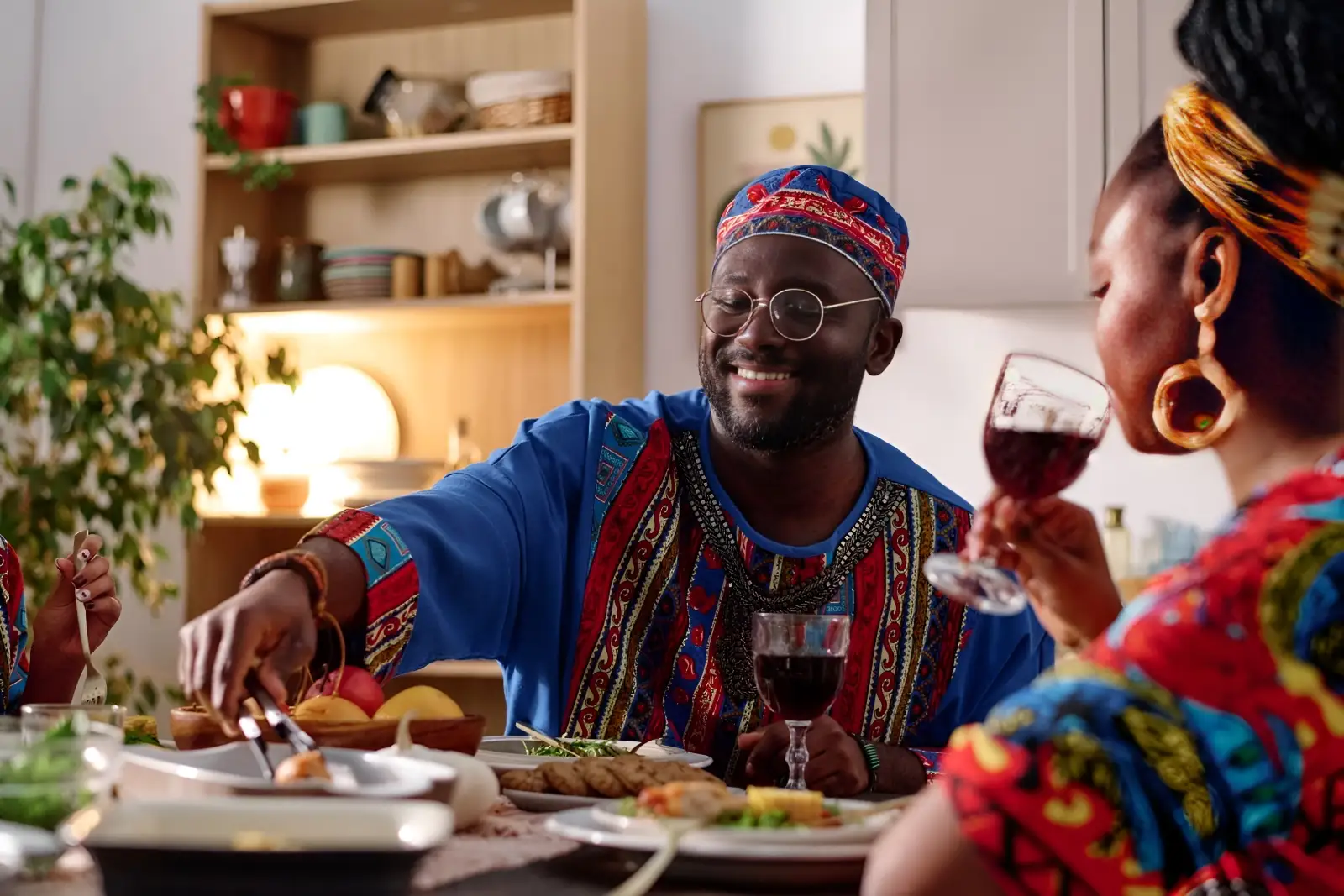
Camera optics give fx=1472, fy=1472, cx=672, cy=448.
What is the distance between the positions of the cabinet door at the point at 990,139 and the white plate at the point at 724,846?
2.72 meters

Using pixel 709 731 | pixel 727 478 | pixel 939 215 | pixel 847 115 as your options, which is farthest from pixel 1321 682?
pixel 847 115

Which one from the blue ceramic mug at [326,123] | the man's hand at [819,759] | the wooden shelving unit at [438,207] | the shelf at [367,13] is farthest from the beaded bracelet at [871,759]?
the blue ceramic mug at [326,123]

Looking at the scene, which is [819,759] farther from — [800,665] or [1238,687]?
[1238,687]

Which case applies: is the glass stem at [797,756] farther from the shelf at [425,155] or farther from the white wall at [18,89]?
the white wall at [18,89]

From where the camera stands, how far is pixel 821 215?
1.85 m

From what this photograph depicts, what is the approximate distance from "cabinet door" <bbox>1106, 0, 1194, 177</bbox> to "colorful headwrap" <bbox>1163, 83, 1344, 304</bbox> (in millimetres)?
2641

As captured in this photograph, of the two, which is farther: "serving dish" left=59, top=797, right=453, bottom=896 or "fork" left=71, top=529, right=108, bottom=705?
"fork" left=71, top=529, right=108, bottom=705

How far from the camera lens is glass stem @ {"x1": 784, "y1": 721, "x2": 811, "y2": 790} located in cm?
131

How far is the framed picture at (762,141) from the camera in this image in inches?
152

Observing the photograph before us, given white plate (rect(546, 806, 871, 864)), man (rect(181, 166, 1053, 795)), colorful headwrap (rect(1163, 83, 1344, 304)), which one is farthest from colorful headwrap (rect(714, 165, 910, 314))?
white plate (rect(546, 806, 871, 864))

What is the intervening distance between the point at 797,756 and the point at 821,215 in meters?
0.77

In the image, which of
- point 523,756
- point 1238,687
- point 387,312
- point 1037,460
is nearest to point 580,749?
point 523,756

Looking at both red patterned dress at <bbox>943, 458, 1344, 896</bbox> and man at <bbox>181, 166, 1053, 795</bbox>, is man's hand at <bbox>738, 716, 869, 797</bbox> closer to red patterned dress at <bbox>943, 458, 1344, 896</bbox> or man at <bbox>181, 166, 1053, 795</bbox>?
man at <bbox>181, 166, 1053, 795</bbox>

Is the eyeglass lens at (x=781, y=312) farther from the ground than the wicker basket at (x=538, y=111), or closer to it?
closer to it
